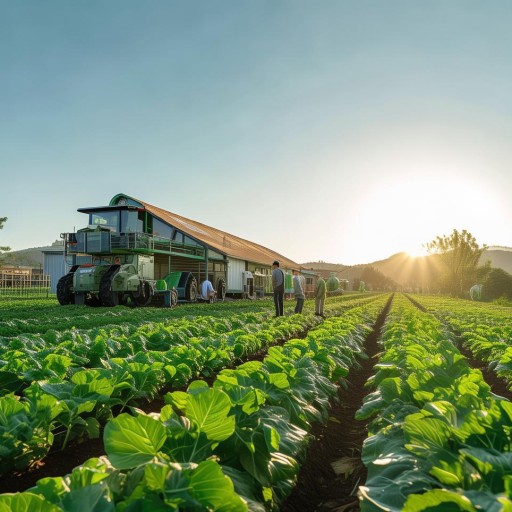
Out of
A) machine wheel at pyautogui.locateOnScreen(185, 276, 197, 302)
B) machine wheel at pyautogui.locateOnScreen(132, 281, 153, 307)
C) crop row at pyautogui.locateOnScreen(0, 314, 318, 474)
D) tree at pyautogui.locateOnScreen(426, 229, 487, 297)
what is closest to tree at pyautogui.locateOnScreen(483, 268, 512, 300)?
tree at pyautogui.locateOnScreen(426, 229, 487, 297)

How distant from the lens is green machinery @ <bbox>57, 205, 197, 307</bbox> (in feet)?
47.7

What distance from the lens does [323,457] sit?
10.7ft

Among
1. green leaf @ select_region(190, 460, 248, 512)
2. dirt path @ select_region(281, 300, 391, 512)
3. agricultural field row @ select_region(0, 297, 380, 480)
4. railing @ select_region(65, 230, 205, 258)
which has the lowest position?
dirt path @ select_region(281, 300, 391, 512)

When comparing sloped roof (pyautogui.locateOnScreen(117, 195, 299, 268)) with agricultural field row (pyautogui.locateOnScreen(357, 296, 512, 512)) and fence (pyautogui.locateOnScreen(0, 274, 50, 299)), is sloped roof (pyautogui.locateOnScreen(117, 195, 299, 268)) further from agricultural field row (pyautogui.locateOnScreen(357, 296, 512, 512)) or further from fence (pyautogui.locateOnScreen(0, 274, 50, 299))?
agricultural field row (pyautogui.locateOnScreen(357, 296, 512, 512))

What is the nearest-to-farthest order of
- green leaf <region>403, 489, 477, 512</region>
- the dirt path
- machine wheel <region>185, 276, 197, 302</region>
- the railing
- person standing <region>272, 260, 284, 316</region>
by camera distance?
green leaf <region>403, 489, 477, 512</region> < the dirt path < person standing <region>272, 260, 284, 316</region> < the railing < machine wheel <region>185, 276, 197, 302</region>

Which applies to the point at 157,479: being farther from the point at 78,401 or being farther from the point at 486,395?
the point at 486,395

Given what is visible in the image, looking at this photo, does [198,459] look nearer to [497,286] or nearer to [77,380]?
[77,380]

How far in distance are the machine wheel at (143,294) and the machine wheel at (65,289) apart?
2.15 meters

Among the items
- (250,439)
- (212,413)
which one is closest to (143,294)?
(250,439)

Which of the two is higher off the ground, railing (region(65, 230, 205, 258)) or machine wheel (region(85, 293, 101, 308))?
railing (region(65, 230, 205, 258))

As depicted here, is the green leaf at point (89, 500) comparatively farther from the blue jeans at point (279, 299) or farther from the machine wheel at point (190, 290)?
the machine wheel at point (190, 290)

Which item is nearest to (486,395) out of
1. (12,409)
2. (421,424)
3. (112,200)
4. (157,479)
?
(421,424)

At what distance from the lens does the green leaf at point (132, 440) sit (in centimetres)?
159

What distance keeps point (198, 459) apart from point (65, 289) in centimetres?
1509
